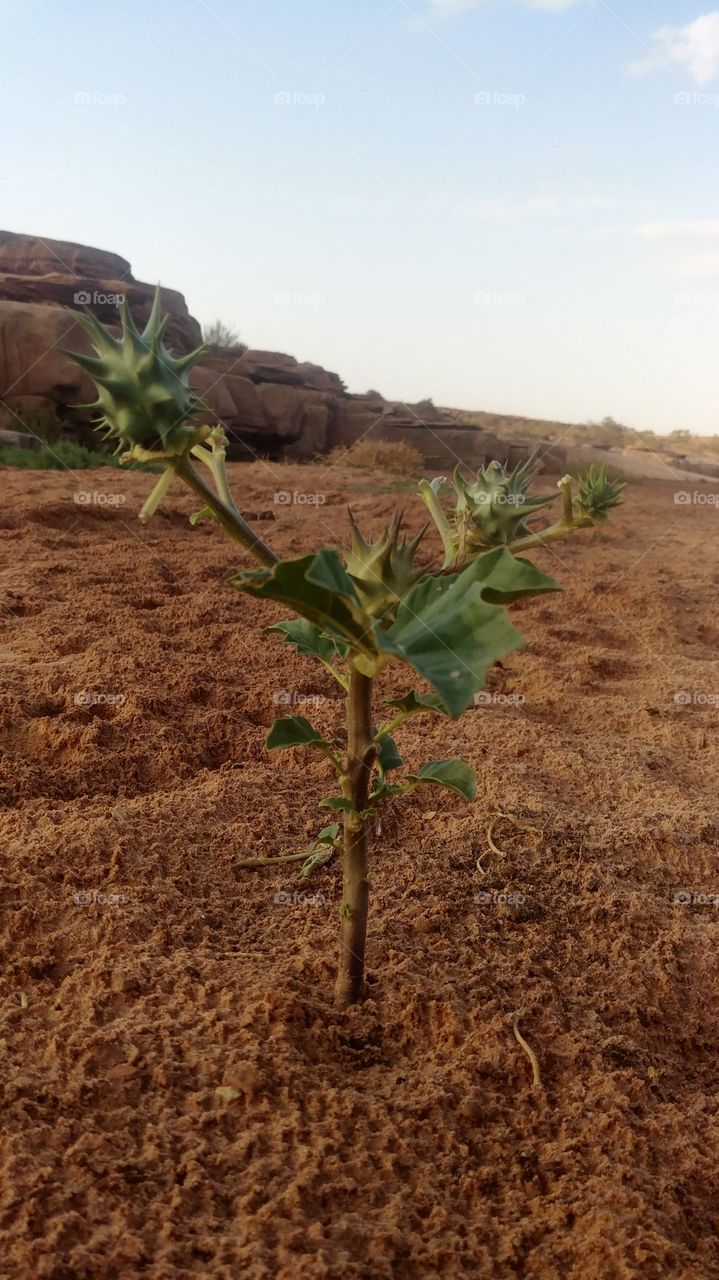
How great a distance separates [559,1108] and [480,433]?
15035mm

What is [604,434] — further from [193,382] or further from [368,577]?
[368,577]

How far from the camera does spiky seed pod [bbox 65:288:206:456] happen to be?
1042mm

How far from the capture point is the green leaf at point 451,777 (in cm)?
131

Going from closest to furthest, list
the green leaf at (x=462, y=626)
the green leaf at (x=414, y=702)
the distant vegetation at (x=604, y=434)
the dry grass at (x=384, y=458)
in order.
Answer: the green leaf at (x=462, y=626) < the green leaf at (x=414, y=702) < the dry grass at (x=384, y=458) < the distant vegetation at (x=604, y=434)

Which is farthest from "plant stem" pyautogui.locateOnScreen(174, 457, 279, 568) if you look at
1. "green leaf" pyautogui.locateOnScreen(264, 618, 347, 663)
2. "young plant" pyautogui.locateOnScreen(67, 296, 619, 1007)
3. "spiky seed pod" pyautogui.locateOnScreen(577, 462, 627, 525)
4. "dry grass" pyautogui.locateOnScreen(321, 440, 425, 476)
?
"dry grass" pyautogui.locateOnScreen(321, 440, 425, 476)

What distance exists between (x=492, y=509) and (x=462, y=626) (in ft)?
1.17

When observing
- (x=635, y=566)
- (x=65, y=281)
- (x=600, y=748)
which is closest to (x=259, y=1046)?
(x=600, y=748)

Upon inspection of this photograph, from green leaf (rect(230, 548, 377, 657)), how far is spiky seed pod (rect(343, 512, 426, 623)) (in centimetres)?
4

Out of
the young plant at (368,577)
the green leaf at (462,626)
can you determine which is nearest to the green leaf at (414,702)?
the young plant at (368,577)

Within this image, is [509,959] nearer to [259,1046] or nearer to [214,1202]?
[259,1046]

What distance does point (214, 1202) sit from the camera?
3.62ft

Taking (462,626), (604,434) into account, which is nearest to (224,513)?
(462,626)

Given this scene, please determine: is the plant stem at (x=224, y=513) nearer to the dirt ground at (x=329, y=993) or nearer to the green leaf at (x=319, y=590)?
the green leaf at (x=319, y=590)

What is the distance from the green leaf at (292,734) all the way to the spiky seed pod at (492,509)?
1.12 ft
